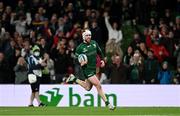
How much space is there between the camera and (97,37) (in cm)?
2836

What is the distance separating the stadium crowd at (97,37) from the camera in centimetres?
2675

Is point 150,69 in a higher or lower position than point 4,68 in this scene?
lower

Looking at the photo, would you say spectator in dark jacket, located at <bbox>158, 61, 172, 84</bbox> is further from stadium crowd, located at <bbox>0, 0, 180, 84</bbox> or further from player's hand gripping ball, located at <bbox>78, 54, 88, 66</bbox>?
player's hand gripping ball, located at <bbox>78, 54, 88, 66</bbox>

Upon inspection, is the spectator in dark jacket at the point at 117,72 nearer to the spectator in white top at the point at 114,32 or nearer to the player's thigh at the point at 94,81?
the spectator in white top at the point at 114,32

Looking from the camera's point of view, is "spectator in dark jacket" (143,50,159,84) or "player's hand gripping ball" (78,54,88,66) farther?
"spectator in dark jacket" (143,50,159,84)

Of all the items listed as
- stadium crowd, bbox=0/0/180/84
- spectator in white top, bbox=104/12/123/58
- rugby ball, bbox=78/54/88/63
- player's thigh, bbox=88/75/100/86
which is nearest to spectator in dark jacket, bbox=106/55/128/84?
stadium crowd, bbox=0/0/180/84

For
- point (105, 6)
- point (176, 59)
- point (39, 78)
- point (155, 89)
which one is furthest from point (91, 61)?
point (105, 6)

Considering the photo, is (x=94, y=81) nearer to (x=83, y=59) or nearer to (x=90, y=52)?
(x=83, y=59)

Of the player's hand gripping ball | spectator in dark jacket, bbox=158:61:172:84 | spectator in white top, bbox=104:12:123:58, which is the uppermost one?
spectator in white top, bbox=104:12:123:58

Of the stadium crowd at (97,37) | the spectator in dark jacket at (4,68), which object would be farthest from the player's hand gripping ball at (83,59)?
the spectator in dark jacket at (4,68)

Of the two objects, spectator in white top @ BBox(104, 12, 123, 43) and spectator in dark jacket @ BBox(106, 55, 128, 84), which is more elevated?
spectator in white top @ BBox(104, 12, 123, 43)

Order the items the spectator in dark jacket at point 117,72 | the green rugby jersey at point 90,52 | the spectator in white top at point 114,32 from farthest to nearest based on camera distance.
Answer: the spectator in white top at point 114,32 < the spectator in dark jacket at point 117,72 < the green rugby jersey at point 90,52

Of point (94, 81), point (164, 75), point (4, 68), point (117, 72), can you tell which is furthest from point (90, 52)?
point (4, 68)

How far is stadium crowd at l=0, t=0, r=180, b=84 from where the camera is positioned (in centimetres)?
2675
